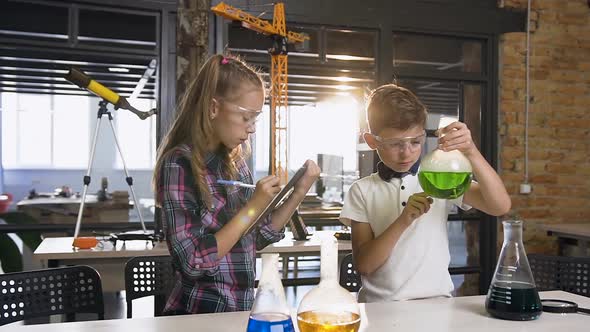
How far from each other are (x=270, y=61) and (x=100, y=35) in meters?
1.25

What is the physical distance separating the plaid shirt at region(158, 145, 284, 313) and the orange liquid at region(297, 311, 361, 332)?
40 centimetres

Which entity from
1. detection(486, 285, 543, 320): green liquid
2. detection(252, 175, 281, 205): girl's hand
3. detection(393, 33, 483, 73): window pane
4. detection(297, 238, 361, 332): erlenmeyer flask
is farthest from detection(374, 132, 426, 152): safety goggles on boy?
detection(393, 33, 483, 73): window pane

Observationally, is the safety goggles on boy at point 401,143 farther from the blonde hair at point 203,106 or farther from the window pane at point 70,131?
the window pane at point 70,131

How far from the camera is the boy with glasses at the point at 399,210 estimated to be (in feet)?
4.50

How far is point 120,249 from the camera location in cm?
266

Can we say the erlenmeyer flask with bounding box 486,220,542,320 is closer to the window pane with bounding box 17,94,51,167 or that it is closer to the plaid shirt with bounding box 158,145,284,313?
the plaid shirt with bounding box 158,145,284,313

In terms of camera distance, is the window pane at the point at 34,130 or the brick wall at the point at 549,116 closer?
the brick wall at the point at 549,116

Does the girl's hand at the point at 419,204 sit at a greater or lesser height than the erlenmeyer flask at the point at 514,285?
greater

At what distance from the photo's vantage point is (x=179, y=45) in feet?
7.44

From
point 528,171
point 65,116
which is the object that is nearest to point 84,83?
point 528,171

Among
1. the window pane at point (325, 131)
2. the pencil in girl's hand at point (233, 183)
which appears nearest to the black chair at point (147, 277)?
the pencil in girl's hand at point (233, 183)

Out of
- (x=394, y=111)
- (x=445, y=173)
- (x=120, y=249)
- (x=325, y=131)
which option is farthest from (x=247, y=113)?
(x=325, y=131)

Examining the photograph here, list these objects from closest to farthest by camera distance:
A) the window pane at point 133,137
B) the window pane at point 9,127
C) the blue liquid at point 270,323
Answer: the blue liquid at point 270,323 < the window pane at point 9,127 < the window pane at point 133,137

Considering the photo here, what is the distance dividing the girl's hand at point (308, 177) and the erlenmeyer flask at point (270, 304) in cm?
48
